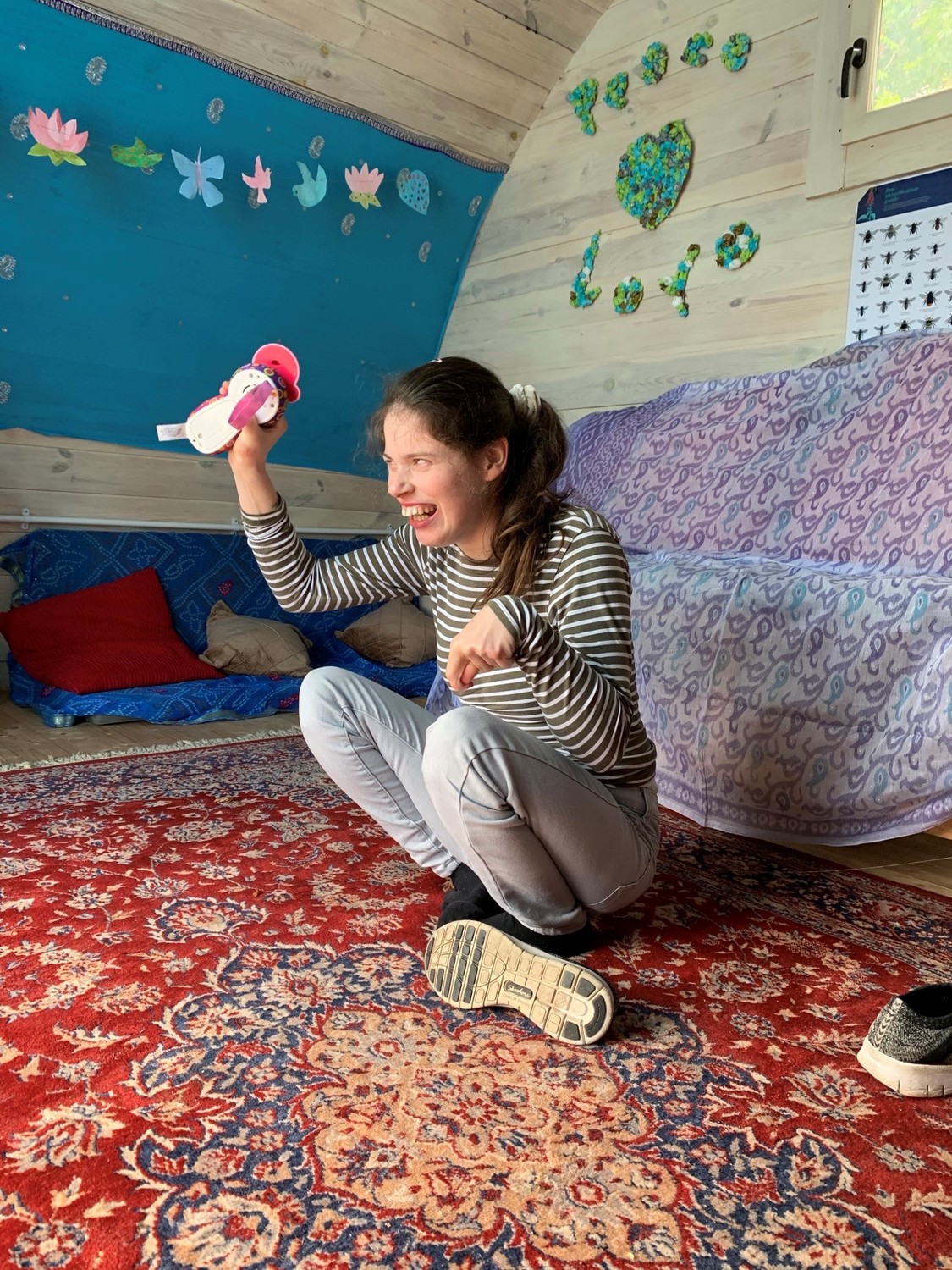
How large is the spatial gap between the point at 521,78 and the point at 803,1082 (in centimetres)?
325

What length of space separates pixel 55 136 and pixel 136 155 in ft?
0.78

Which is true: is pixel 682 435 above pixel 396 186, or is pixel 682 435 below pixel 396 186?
below

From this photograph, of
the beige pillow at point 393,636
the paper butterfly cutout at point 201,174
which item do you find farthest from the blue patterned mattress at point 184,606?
the paper butterfly cutout at point 201,174

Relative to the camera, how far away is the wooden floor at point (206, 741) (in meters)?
1.89

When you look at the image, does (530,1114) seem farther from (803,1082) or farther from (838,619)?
(838,619)

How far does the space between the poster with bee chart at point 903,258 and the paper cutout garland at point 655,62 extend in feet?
2.83

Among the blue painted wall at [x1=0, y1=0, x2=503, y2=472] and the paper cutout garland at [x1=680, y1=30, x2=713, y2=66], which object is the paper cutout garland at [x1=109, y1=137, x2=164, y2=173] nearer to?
the blue painted wall at [x1=0, y1=0, x2=503, y2=472]

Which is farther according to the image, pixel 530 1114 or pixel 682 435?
pixel 682 435

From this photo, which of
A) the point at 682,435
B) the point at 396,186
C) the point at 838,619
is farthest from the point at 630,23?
the point at 838,619

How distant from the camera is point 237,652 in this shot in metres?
3.35

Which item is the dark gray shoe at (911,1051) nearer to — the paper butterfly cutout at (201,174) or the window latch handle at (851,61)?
the window latch handle at (851,61)

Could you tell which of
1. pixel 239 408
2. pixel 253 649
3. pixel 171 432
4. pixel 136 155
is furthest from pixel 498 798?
pixel 136 155

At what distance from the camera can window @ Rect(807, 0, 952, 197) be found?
2471mm

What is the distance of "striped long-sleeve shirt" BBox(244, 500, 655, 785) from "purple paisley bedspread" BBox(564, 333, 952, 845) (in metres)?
0.54
